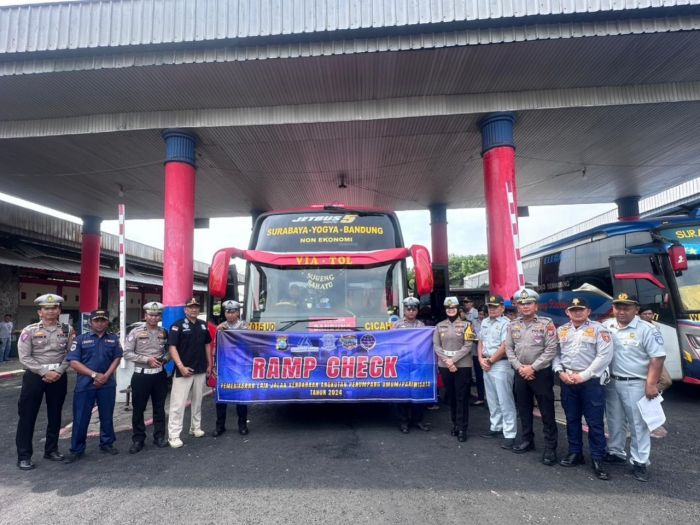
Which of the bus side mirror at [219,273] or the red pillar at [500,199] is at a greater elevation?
the red pillar at [500,199]

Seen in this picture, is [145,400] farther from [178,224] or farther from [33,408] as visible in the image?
[178,224]

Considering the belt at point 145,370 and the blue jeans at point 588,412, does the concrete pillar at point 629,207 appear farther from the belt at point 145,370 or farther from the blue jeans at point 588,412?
the belt at point 145,370

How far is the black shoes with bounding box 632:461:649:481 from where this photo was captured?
3.96 m

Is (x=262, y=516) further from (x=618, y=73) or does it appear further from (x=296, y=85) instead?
(x=618, y=73)

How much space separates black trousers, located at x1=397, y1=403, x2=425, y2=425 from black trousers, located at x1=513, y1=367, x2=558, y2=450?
1465 millimetres

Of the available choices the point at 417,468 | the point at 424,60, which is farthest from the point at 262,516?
the point at 424,60

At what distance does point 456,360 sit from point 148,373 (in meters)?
3.87

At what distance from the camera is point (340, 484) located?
390cm

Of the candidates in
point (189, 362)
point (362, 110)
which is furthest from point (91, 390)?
point (362, 110)

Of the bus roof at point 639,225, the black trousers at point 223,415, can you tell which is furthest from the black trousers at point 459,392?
the bus roof at point 639,225

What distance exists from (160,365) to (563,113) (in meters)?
10.4

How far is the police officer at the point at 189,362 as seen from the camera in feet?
17.4

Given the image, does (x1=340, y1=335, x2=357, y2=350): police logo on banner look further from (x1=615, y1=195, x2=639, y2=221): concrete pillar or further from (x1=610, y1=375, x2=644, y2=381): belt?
(x1=615, y1=195, x2=639, y2=221): concrete pillar

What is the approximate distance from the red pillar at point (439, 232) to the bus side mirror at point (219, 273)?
510 inches
